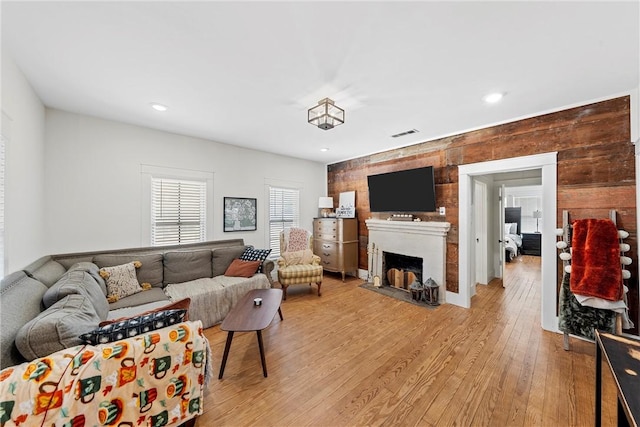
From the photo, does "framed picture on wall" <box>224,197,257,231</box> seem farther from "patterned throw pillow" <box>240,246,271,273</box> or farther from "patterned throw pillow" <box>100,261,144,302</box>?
"patterned throw pillow" <box>100,261,144,302</box>

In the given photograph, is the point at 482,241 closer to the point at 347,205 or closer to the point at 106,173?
the point at 347,205

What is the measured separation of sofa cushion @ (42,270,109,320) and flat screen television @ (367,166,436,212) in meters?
4.16

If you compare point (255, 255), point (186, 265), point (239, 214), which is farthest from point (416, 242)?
point (186, 265)

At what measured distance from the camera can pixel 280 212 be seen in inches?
199

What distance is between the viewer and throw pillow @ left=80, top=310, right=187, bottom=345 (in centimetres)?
131

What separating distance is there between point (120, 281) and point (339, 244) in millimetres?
3515

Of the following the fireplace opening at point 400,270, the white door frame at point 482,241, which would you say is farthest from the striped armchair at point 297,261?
the white door frame at point 482,241

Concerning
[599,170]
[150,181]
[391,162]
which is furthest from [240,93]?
[599,170]

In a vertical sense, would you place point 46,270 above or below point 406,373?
above

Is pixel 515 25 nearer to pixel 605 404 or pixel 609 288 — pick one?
pixel 609 288

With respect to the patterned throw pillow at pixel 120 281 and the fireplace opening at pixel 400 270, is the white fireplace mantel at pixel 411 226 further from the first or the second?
the patterned throw pillow at pixel 120 281

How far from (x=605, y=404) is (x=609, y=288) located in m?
1.00

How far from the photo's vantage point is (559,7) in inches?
55.7

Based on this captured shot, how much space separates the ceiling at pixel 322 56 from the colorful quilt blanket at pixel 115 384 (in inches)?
78.3
